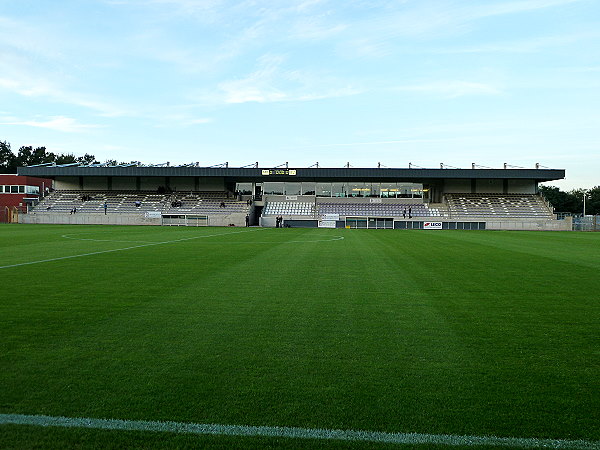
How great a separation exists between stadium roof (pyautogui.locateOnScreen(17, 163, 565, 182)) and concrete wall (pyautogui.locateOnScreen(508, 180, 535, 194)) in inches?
96.7

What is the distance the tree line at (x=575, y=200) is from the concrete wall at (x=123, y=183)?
90.3 metres

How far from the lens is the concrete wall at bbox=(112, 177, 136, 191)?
65.8m

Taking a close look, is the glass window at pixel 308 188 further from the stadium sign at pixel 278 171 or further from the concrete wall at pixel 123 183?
the concrete wall at pixel 123 183

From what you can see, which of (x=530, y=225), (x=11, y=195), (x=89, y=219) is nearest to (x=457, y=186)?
(x=530, y=225)

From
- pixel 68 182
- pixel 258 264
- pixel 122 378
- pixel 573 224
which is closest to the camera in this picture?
pixel 122 378

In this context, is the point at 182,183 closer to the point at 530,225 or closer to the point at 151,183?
the point at 151,183

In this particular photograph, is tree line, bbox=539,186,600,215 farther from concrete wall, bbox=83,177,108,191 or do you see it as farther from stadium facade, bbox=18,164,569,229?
concrete wall, bbox=83,177,108,191

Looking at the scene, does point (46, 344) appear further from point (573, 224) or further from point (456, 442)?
point (573, 224)

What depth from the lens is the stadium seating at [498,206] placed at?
57.2 metres

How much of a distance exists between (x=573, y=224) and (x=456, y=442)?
61305mm

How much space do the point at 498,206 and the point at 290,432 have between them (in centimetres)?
6182

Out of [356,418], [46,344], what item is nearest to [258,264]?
[46,344]

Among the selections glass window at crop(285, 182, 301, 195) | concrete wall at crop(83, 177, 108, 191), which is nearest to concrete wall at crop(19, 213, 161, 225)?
concrete wall at crop(83, 177, 108, 191)

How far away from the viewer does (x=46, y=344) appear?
519cm
